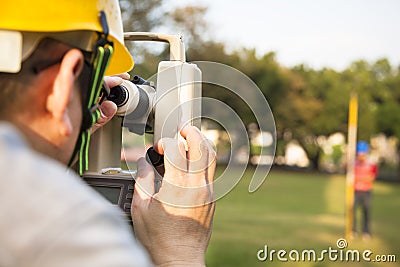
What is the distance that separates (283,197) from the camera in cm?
2134

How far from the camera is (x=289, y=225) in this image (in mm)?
14258

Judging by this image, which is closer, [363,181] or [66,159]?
[66,159]

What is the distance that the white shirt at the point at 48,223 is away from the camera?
0.59 metres

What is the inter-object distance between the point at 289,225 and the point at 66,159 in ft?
44.8

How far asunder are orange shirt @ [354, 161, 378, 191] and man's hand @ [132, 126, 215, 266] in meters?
11.4

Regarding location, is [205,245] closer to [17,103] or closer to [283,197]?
[17,103]

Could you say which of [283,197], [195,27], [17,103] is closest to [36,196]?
[17,103]

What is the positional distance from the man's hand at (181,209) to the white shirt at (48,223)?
0.64m

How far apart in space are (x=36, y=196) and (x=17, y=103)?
0.22 metres

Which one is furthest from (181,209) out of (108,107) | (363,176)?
(363,176)

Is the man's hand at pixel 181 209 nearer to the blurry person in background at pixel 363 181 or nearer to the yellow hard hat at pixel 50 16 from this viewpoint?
the yellow hard hat at pixel 50 16

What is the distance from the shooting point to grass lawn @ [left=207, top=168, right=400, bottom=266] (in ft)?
33.0

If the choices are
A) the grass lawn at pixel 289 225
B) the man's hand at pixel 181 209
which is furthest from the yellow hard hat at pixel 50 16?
the grass lawn at pixel 289 225

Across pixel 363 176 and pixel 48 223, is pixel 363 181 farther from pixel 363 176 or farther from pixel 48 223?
pixel 48 223
